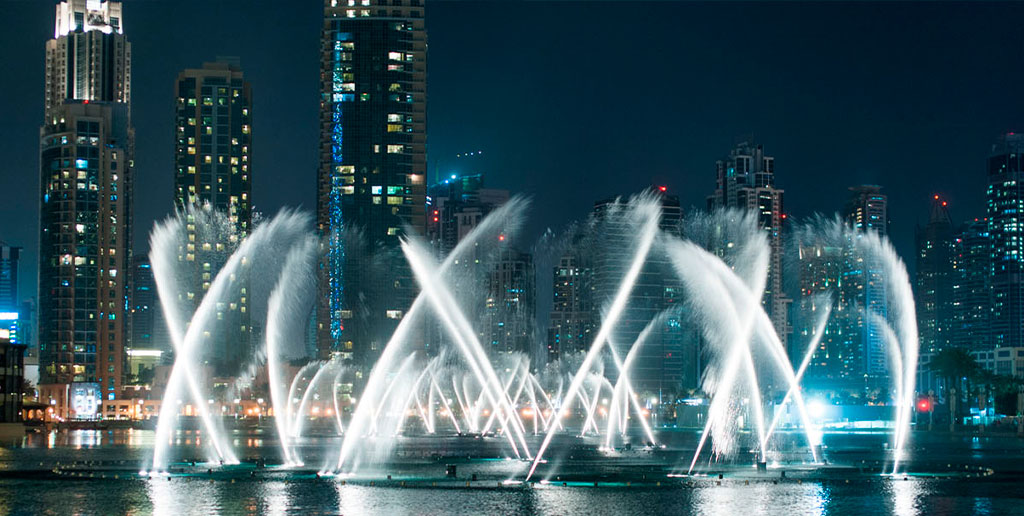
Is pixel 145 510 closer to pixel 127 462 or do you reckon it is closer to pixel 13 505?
pixel 13 505

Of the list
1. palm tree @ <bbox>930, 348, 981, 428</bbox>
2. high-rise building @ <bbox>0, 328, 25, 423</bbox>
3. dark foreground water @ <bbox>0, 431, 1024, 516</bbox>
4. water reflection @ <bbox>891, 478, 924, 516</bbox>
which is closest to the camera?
dark foreground water @ <bbox>0, 431, 1024, 516</bbox>

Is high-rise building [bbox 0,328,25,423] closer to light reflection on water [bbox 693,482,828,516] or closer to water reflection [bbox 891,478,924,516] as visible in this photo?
light reflection on water [bbox 693,482,828,516]

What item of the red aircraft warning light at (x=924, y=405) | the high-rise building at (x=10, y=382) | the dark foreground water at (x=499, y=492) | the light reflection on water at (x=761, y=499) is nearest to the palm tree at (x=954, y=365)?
the red aircraft warning light at (x=924, y=405)

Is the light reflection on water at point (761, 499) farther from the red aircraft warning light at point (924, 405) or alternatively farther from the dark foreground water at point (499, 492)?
the red aircraft warning light at point (924, 405)

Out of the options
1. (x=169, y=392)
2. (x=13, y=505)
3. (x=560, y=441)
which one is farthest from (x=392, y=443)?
(x=13, y=505)

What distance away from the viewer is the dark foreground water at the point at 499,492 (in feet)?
163

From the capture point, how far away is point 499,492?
57.0 metres

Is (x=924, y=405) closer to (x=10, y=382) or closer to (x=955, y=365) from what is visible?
(x=955, y=365)

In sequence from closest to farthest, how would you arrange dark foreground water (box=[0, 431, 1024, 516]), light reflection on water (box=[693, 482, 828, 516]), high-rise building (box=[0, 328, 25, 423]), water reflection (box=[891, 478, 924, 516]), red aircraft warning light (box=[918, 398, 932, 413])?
light reflection on water (box=[693, 482, 828, 516]), dark foreground water (box=[0, 431, 1024, 516]), water reflection (box=[891, 478, 924, 516]), high-rise building (box=[0, 328, 25, 423]), red aircraft warning light (box=[918, 398, 932, 413])

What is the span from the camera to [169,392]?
89438 millimetres

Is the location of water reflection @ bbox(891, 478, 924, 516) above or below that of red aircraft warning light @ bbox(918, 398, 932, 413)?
above

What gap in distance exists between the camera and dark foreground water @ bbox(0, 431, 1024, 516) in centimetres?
4953

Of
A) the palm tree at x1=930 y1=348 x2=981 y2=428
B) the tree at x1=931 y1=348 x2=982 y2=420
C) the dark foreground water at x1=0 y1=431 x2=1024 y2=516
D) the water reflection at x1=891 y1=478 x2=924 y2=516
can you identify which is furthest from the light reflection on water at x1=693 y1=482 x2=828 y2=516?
the tree at x1=931 y1=348 x2=982 y2=420

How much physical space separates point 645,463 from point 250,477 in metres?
25.8
